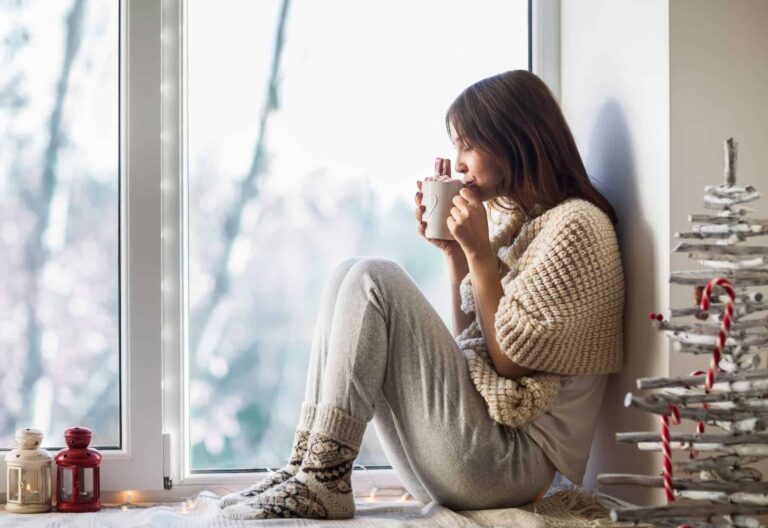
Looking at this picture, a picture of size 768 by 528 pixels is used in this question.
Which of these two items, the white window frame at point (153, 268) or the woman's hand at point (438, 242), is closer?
the woman's hand at point (438, 242)

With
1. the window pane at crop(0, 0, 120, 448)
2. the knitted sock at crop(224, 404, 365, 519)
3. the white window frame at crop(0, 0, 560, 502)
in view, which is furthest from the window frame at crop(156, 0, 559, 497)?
the knitted sock at crop(224, 404, 365, 519)

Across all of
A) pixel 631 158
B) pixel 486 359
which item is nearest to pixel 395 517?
pixel 486 359

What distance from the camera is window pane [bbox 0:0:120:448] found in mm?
2129

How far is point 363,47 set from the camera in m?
2.26

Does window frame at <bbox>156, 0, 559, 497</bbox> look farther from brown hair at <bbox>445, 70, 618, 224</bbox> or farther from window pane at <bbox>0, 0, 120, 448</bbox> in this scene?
brown hair at <bbox>445, 70, 618, 224</bbox>

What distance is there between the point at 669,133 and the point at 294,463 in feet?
2.86

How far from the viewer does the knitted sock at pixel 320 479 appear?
5.72 feet

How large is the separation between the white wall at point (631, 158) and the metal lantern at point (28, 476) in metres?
1.08

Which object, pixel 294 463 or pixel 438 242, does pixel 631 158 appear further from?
pixel 294 463

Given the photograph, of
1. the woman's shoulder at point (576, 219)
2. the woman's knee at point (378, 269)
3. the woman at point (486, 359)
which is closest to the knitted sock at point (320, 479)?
the woman at point (486, 359)

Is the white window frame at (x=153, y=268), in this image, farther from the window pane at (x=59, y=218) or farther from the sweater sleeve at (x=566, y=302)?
the sweater sleeve at (x=566, y=302)

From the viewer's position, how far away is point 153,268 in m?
2.12

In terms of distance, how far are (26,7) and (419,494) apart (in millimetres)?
1272

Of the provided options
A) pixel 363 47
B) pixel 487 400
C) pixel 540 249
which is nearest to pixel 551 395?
pixel 487 400
